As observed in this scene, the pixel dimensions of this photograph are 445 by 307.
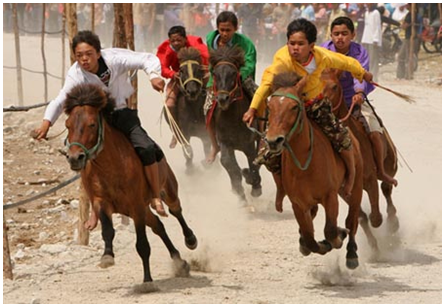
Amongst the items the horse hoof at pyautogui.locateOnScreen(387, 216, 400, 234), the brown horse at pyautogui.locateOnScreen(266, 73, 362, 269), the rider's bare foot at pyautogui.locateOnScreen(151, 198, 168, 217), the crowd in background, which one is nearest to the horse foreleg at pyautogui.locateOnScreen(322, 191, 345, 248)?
the brown horse at pyautogui.locateOnScreen(266, 73, 362, 269)

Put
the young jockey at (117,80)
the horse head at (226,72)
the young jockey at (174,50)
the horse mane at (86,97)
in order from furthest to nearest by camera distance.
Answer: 1. the young jockey at (174,50)
2. the horse head at (226,72)
3. the young jockey at (117,80)
4. the horse mane at (86,97)

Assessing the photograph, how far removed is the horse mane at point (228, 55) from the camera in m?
13.9

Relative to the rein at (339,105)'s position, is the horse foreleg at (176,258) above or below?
below

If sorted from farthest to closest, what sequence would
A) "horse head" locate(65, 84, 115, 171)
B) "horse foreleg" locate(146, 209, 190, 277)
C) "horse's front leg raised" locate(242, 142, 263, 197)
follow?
"horse's front leg raised" locate(242, 142, 263, 197), "horse foreleg" locate(146, 209, 190, 277), "horse head" locate(65, 84, 115, 171)

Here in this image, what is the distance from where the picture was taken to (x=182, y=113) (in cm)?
1611

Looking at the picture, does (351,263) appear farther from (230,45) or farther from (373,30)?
(373,30)

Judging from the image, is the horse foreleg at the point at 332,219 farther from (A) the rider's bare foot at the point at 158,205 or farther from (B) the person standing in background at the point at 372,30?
(B) the person standing in background at the point at 372,30

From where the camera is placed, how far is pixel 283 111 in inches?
356

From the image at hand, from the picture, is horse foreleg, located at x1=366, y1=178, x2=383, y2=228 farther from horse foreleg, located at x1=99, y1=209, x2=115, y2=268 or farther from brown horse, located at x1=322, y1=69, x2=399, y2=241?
horse foreleg, located at x1=99, y1=209, x2=115, y2=268

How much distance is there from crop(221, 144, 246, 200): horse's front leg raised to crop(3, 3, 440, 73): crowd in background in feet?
35.6

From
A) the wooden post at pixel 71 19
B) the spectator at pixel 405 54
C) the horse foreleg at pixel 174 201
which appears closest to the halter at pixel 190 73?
the wooden post at pixel 71 19

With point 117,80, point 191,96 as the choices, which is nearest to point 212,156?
point 191,96

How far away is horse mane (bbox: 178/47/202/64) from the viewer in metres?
15.1

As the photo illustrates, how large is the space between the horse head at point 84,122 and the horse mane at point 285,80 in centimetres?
145
